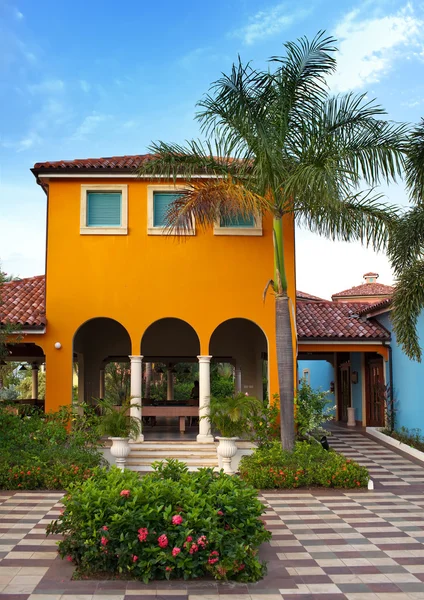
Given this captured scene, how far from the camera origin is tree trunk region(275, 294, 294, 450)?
13.2m

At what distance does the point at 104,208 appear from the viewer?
52.6ft

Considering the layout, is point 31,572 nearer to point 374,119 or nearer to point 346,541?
point 346,541

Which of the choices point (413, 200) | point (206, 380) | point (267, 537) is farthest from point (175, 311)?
point (267, 537)

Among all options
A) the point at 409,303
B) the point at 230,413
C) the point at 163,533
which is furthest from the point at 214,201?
the point at 163,533

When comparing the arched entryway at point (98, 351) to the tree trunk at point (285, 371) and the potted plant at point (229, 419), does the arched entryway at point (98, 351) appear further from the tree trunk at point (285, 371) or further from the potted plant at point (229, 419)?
the tree trunk at point (285, 371)

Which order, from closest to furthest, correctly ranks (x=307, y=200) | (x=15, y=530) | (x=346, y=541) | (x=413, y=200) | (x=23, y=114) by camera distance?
1. (x=346, y=541)
2. (x=15, y=530)
3. (x=307, y=200)
4. (x=413, y=200)
5. (x=23, y=114)

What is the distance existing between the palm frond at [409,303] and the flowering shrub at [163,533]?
786cm

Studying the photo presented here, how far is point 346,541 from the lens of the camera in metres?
8.23

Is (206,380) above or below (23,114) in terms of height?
below

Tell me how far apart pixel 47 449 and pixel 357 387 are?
42.5 feet

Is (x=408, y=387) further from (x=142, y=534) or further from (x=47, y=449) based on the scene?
(x=142, y=534)

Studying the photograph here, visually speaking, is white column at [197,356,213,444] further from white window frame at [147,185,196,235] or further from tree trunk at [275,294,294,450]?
white window frame at [147,185,196,235]

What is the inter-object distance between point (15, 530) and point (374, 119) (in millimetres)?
10222

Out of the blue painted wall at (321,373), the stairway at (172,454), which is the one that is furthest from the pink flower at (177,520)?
the blue painted wall at (321,373)
